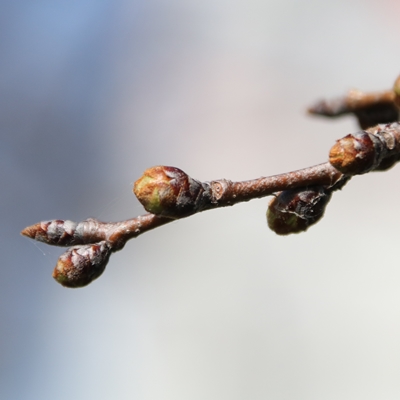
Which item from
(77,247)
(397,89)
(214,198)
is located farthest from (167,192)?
(397,89)

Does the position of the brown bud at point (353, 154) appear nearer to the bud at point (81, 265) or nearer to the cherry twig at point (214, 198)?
the cherry twig at point (214, 198)

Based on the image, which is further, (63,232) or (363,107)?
(363,107)

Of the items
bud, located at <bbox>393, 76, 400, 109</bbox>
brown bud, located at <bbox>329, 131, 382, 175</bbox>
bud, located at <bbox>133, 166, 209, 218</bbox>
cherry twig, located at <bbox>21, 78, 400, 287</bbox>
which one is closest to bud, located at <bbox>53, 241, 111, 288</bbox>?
cherry twig, located at <bbox>21, 78, 400, 287</bbox>

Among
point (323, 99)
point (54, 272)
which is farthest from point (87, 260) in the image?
point (323, 99)

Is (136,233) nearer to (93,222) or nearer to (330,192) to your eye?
(93,222)

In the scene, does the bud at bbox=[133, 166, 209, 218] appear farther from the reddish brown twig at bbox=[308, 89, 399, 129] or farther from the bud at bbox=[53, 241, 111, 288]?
the reddish brown twig at bbox=[308, 89, 399, 129]

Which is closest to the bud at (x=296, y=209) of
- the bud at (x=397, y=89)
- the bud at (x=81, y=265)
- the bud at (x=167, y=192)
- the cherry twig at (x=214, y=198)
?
the cherry twig at (x=214, y=198)

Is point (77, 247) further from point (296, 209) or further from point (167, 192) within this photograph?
point (296, 209)
